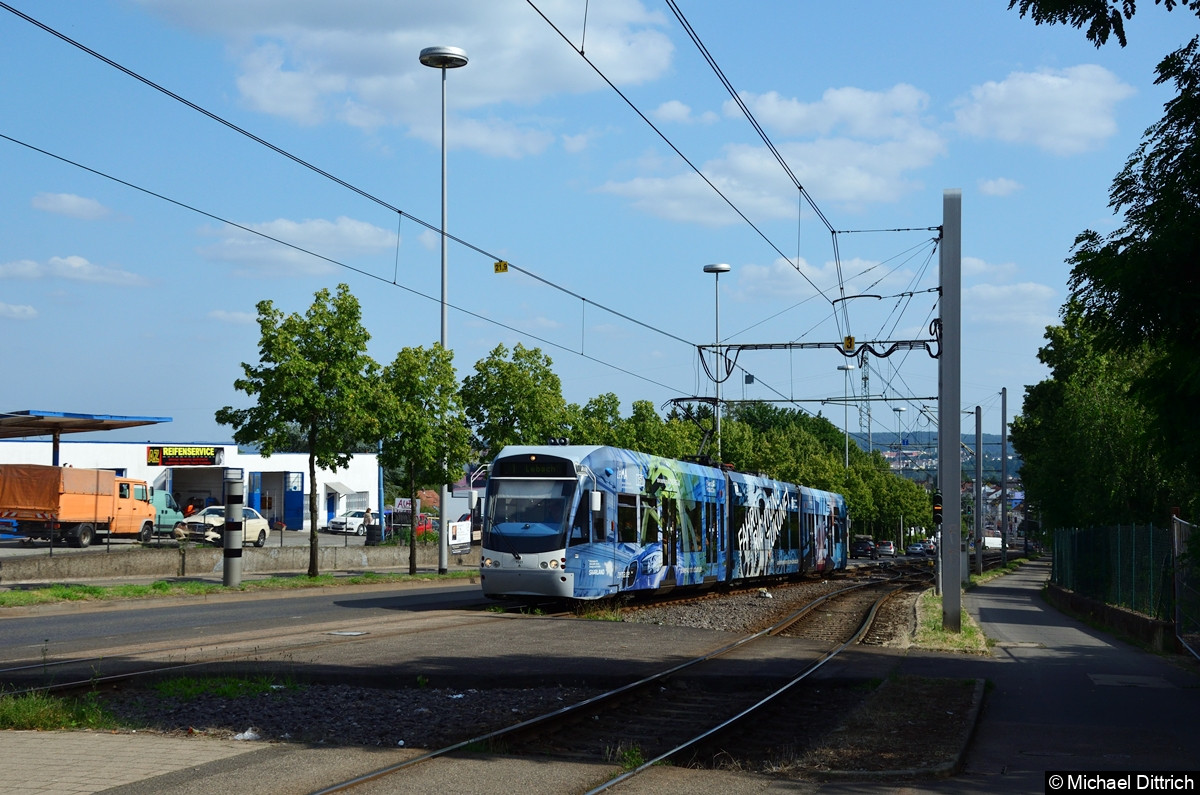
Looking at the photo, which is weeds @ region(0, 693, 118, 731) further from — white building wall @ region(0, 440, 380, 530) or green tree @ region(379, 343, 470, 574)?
white building wall @ region(0, 440, 380, 530)

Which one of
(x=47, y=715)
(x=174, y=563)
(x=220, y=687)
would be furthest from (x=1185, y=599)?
(x=174, y=563)

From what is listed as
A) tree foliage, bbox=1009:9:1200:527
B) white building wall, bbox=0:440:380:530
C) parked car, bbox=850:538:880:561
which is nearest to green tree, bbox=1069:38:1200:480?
tree foliage, bbox=1009:9:1200:527

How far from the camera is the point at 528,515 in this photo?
901 inches

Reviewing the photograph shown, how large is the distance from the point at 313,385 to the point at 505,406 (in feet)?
39.0

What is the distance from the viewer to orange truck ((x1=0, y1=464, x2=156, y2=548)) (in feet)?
136

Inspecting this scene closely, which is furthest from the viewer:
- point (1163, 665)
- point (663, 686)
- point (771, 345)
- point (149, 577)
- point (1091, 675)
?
point (771, 345)

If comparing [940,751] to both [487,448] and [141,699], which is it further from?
[487,448]

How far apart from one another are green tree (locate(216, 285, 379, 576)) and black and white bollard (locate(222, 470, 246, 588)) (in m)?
1.82

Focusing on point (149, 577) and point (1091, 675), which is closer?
point (1091, 675)

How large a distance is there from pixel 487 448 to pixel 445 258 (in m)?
6.78

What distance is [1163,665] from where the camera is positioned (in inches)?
686

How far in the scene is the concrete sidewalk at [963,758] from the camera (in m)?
8.04

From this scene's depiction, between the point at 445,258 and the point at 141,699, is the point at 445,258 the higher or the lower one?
the higher one

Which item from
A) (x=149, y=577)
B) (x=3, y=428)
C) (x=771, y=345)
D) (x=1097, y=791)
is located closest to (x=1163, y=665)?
(x=1097, y=791)
